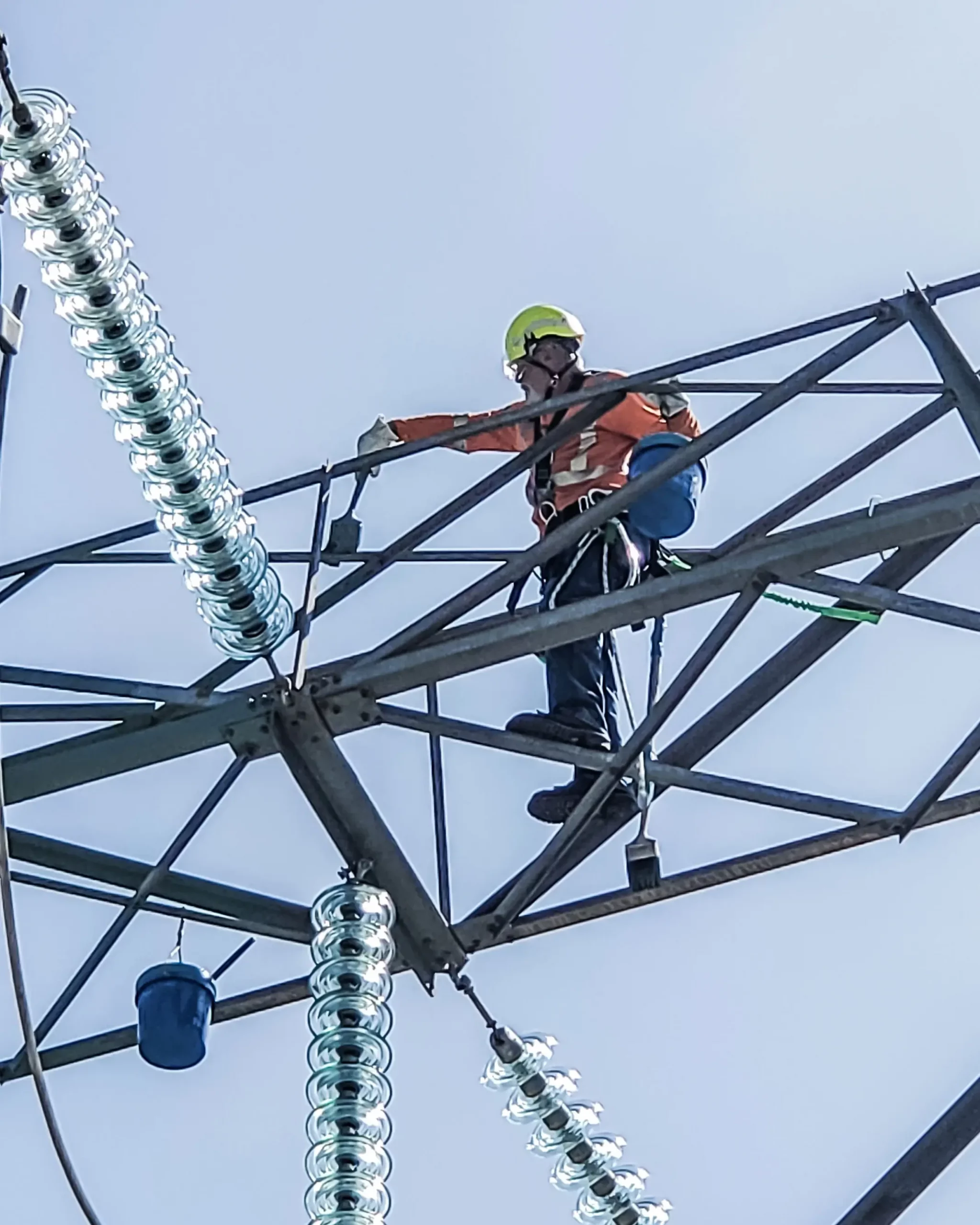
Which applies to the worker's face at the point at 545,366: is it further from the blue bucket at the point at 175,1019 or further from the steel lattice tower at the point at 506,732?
the blue bucket at the point at 175,1019

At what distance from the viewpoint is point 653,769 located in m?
9.50

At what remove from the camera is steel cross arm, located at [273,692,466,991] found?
29.4 ft

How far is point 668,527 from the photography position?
9453 millimetres

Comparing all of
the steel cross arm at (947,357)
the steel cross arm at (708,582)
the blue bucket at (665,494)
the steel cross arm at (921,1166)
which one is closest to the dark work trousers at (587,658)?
the blue bucket at (665,494)

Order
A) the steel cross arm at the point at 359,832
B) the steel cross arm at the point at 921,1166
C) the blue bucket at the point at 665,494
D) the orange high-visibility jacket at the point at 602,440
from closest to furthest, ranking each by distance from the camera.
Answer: the steel cross arm at the point at 921,1166 → the steel cross arm at the point at 359,832 → the blue bucket at the point at 665,494 → the orange high-visibility jacket at the point at 602,440

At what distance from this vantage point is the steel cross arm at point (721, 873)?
30.6 feet

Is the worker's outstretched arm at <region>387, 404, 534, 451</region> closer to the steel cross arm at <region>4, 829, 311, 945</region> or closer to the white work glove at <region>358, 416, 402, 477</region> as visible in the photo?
the white work glove at <region>358, 416, 402, 477</region>

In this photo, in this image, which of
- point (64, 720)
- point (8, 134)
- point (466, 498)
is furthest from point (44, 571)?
point (8, 134)

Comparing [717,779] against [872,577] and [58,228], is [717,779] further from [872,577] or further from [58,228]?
[58,228]

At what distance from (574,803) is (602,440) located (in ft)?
5.39

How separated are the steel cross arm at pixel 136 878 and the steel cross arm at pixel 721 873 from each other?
2.54 feet

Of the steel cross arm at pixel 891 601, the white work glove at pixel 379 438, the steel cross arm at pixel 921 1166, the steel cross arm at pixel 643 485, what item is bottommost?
the steel cross arm at pixel 921 1166

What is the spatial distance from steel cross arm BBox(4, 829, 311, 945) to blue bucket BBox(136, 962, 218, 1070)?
0.29 meters

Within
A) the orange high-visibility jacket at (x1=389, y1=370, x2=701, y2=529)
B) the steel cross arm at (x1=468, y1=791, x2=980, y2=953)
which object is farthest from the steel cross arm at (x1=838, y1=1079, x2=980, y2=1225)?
the orange high-visibility jacket at (x1=389, y1=370, x2=701, y2=529)
